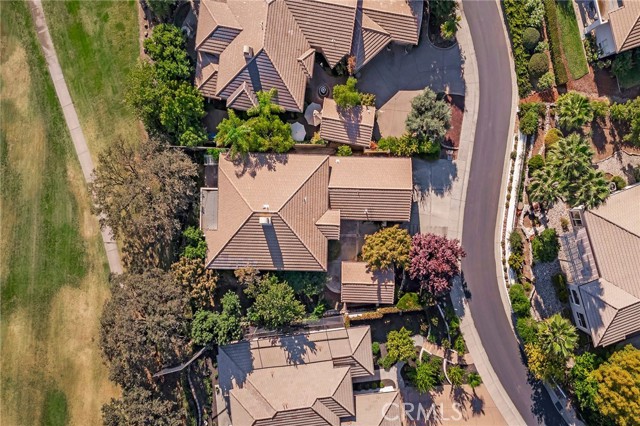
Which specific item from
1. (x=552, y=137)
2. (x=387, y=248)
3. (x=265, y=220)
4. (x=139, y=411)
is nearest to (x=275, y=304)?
(x=265, y=220)

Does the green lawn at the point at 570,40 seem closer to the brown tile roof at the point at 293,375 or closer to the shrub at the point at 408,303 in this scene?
the shrub at the point at 408,303

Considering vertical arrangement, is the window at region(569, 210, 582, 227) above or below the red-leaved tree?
above

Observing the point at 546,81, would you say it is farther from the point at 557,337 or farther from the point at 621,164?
the point at 557,337

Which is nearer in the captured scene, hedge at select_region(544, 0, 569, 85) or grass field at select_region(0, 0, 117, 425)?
hedge at select_region(544, 0, 569, 85)

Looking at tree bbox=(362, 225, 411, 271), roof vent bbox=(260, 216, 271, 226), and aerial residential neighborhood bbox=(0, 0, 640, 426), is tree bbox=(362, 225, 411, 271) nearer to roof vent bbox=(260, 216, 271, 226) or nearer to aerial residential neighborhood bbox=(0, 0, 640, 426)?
aerial residential neighborhood bbox=(0, 0, 640, 426)

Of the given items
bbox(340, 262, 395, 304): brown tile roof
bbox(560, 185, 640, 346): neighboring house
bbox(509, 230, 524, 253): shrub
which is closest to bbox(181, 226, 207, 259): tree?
bbox(340, 262, 395, 304): brown tile roof

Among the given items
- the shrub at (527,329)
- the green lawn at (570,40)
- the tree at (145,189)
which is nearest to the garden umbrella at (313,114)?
the tree at (145,189)
